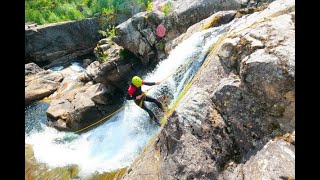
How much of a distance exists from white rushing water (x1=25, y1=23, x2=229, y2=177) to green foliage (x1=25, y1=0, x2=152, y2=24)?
1343cm

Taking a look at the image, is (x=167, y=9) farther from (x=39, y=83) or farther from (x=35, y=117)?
(x=39, y=83)

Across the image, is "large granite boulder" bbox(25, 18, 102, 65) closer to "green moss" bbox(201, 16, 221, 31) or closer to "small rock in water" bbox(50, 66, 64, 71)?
"small rock in water" bbox(50, 66, 64, 71)

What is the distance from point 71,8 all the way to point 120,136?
22450mm

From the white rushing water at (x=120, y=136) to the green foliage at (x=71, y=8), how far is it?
13426mm

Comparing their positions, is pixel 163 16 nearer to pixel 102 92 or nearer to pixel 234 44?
pixel 102 92

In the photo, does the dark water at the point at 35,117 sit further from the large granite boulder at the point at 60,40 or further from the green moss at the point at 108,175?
the large granite boulder at the point at 60,40

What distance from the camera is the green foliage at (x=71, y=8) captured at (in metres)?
26.1

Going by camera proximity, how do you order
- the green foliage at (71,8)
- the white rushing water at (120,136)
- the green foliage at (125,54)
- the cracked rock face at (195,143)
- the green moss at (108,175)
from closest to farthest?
1. the cracked rock face at (195,143)
2. the green moss at (108,175)
3. the white rushing water at (120,136)
4. the green foliage at (125,54)
5. the green foliage at (71,8)

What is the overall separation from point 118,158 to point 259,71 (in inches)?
286

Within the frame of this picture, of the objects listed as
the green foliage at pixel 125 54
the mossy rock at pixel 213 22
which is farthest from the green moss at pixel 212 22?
the green foliage at pixel 125 54

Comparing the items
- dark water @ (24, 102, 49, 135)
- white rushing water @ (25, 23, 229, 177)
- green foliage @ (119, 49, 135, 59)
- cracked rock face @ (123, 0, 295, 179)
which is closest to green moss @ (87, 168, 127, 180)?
white rushing water @ (25, 23, 229, 177)

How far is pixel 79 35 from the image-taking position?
2616 cm

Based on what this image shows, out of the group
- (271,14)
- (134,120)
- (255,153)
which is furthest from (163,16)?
(255,153)

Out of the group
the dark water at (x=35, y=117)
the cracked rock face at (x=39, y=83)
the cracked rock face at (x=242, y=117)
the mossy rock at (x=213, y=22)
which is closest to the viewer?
the cracked rock face at (x=242, y=117)
